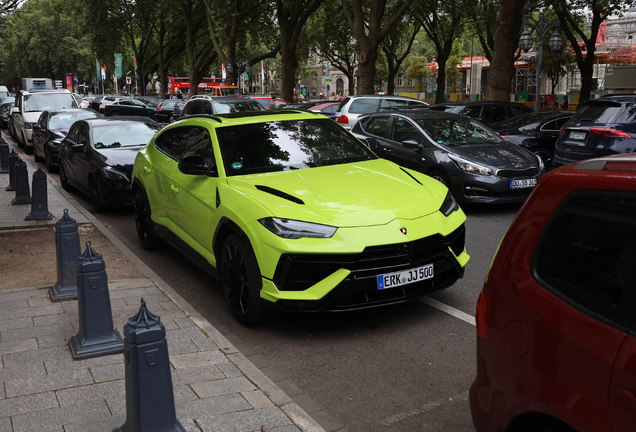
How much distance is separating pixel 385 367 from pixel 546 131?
10385mm

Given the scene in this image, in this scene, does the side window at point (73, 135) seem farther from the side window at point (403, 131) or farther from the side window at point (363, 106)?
the side window at point (363, 106)

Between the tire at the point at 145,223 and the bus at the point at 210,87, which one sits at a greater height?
the bus at the point at 210,87

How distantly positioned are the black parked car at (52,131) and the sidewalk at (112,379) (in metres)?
11.0

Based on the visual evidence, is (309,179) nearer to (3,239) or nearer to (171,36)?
(3,239)

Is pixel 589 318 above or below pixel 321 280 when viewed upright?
above

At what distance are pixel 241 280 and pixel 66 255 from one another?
1.80 metres

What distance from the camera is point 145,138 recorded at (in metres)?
11.6

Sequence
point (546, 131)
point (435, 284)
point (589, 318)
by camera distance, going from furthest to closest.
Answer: point (546, 131), point (435, 284), point (589, 318)

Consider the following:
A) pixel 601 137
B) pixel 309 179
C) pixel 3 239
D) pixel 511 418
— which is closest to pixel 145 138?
pixel 3 239

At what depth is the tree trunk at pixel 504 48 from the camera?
56.2 feet

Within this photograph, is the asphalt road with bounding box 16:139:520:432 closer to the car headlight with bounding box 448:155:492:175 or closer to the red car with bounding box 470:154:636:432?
the red car with bounding box 470:154:636:432

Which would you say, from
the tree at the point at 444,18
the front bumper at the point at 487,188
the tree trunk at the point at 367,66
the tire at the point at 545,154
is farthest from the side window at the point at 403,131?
the tree at the point at 444,18

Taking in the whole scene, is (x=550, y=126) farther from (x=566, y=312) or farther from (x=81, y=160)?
(x=566, y=312)

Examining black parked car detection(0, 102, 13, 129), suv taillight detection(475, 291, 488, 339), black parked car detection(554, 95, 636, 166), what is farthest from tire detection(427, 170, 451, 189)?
black parked car detection(0, 102, 13, 129)
